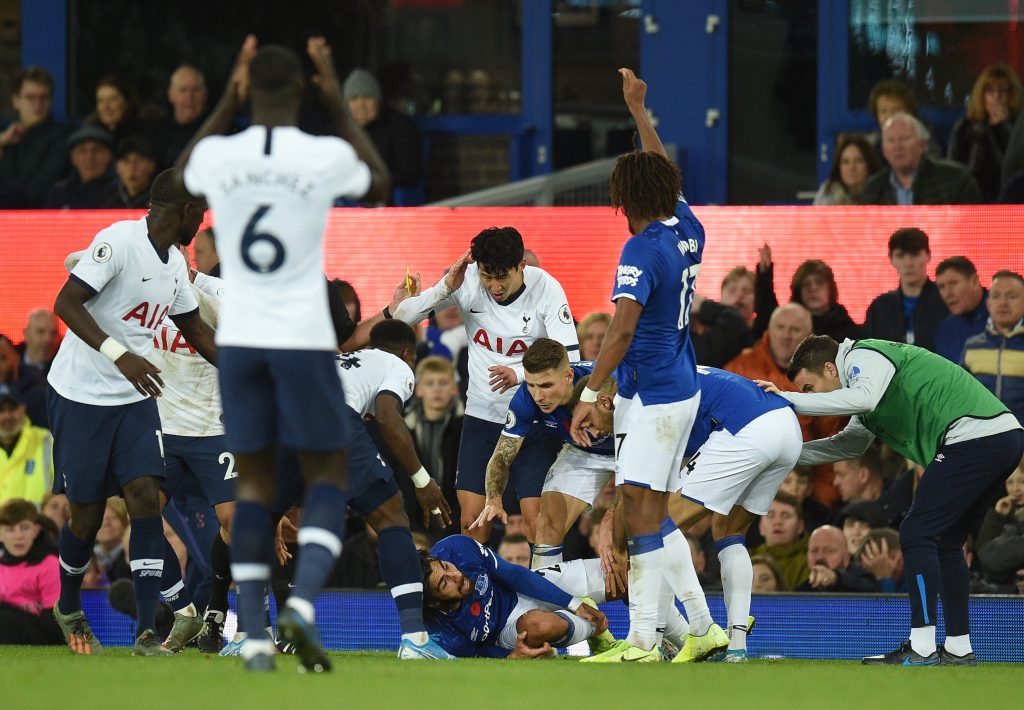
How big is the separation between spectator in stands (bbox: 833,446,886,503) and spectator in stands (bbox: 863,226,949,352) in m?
0.83

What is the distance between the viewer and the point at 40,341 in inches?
500

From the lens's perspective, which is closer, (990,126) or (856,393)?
(856,393)

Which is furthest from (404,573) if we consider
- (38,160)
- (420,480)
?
(38,160)

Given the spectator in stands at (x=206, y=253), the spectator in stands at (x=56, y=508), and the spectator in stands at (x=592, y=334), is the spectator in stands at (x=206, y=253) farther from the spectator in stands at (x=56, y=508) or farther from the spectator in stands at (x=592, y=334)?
the spectator in stands at (x=592, y=334)

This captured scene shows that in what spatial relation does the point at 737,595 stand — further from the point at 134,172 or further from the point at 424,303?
the point at 134,172

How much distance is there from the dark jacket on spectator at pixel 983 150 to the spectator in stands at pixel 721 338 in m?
2.18

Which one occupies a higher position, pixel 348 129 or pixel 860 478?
pixel 348 129

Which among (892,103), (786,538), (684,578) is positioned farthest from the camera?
(892,103)

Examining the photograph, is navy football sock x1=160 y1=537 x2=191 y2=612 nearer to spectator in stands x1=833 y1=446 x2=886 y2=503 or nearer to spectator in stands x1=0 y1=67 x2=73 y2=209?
spectator in stands x1=833 y1=446 x2=886 y2=503

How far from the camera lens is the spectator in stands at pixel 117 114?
14195 mm

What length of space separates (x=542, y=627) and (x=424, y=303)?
2120 millimetres

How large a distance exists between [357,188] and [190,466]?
3.97m

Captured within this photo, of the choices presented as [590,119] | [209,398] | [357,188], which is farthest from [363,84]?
[357,188]

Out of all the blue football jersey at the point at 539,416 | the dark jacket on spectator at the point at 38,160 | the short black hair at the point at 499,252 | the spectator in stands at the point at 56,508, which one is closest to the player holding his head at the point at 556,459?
the blue football jersey at the point at 539,416
